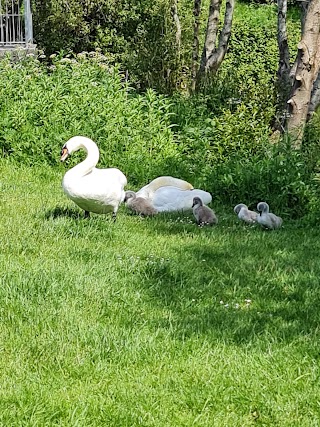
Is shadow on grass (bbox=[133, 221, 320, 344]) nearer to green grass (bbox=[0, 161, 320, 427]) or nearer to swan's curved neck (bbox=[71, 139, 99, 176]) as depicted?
green grass (bbox=[0, 161, 320, 427])

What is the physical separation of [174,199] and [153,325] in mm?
4044

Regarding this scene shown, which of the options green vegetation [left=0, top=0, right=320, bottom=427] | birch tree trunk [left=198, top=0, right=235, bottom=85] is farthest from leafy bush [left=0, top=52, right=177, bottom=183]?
birch tree trunk [left=198, top=0, right=235, bottom=85]

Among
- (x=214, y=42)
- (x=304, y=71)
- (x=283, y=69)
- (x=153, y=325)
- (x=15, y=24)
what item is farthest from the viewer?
(x=15, y=24)

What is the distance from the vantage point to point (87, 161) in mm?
7672

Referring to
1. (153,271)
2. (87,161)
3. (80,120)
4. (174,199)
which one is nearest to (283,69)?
(80,120)

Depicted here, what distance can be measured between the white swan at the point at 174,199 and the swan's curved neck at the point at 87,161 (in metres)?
1.36

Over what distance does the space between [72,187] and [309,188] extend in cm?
337

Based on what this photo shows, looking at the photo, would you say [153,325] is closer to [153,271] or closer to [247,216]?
[153,271]

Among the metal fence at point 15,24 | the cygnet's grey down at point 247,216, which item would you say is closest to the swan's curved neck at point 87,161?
the cygnet's grey down at point 247,216

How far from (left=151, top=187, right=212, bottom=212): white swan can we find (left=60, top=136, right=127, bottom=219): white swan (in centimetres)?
110

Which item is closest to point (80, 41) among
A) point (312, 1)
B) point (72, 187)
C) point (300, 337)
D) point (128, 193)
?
point (312, 1)

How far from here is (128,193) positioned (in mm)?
8898

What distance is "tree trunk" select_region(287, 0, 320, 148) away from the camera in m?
10.9

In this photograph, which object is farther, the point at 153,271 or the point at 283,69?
the point at 283,69
